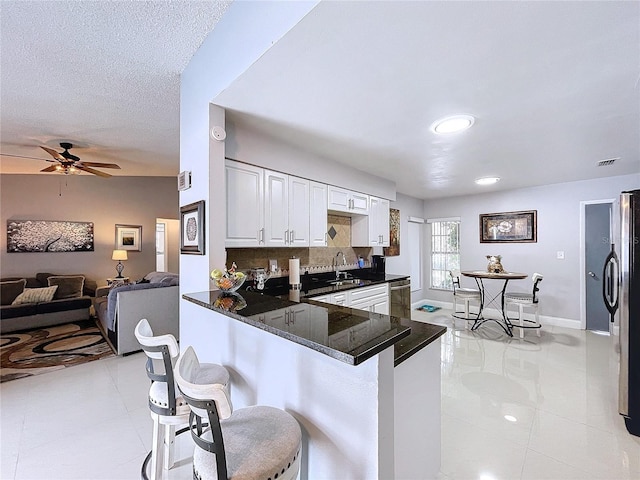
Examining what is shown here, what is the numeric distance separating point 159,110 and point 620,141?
4.63 metres

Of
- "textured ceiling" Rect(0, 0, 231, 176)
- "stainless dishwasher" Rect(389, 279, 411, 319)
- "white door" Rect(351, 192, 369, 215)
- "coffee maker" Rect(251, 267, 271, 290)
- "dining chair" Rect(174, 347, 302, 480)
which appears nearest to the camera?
"dining chair" Rect(174, 347, 302, 480)

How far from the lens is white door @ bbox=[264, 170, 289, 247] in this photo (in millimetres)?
2752

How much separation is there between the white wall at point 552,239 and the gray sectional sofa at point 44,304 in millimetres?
7547

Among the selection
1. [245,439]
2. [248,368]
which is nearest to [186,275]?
[248,368]

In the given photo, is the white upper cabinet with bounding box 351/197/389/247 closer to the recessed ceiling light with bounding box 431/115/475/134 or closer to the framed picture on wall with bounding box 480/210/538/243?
the recessed ceiling light with bounding box 431/115/475/134

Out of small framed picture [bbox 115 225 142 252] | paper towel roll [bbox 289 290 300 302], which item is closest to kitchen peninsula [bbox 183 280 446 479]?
paper towel roll [bbox 289 290 300 302]

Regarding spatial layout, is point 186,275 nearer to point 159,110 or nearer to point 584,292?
point 159,110

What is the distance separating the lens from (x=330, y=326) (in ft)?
4.00

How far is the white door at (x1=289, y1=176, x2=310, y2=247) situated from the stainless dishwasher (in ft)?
5.77

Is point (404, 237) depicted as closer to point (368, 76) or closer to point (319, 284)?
point (319, 284)

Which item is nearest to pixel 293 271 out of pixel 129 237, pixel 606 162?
pixel 606 162

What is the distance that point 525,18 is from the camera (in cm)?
128

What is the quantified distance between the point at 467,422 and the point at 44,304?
637 cm

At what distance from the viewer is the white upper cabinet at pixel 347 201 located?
141 inches
